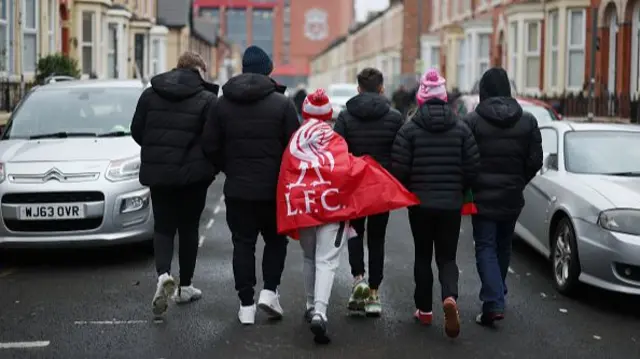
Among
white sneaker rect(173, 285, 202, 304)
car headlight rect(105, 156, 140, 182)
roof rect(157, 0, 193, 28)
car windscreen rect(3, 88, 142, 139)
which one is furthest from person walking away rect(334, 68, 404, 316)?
roof rect(157, 0, 193, 28)

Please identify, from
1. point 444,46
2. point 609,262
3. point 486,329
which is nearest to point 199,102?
point 486,329

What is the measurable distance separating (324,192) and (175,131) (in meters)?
1.40

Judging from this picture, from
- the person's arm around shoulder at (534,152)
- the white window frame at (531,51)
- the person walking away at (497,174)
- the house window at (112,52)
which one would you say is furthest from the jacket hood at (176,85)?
the house window at (112,52)

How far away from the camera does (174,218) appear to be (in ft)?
24.0

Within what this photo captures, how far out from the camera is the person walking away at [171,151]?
7074mm

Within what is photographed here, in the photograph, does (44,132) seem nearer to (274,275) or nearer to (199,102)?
(199,102)

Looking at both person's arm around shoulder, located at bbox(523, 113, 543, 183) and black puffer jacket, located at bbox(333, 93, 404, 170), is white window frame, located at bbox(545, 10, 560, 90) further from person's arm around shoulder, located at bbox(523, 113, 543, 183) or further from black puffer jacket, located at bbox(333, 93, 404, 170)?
black puffer jacket, located at bbox(333, 93, 404, 170)

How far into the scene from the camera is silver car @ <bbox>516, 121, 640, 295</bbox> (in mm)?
7426

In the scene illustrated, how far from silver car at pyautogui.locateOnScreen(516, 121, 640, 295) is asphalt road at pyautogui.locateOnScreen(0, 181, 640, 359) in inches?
12.1

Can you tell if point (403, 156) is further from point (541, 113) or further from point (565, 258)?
point (541, 113)

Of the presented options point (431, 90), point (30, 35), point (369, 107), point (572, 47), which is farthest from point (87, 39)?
point (431, 90)

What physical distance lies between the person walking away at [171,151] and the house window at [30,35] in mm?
15148

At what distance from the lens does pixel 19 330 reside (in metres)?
6.76

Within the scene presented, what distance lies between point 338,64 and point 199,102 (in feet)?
326
